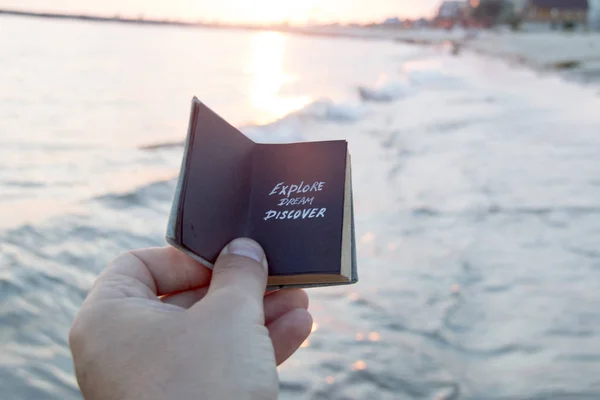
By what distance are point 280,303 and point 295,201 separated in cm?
23

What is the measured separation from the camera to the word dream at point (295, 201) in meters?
1.05

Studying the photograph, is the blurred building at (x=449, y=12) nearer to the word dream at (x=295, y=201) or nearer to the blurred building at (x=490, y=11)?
the blurred building at (x=490, y=11)

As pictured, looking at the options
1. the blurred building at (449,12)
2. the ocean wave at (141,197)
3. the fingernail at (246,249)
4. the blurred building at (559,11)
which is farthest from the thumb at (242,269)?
the blurred building at (449,12)

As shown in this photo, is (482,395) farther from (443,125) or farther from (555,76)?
(555,76)

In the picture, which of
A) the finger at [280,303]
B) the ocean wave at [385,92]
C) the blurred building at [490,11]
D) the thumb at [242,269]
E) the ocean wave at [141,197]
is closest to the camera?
the thumb at [242,269]

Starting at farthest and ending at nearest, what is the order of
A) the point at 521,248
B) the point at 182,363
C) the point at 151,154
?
the point at 151,154 → the point at 521,248 → the point at 182,363

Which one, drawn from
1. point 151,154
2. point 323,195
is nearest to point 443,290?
point 323,195

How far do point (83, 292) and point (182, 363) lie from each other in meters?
1.59

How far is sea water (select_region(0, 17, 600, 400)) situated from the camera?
178cm

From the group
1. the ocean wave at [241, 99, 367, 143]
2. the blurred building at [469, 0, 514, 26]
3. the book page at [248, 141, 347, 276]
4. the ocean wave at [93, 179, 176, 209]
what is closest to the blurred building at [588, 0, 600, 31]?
the blurred building at [469, 0, 514, 26]

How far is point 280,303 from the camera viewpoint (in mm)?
1162

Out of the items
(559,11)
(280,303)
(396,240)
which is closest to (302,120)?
(396,240)

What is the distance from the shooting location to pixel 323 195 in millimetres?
1070

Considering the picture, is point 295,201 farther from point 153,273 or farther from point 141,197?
point 141,197
